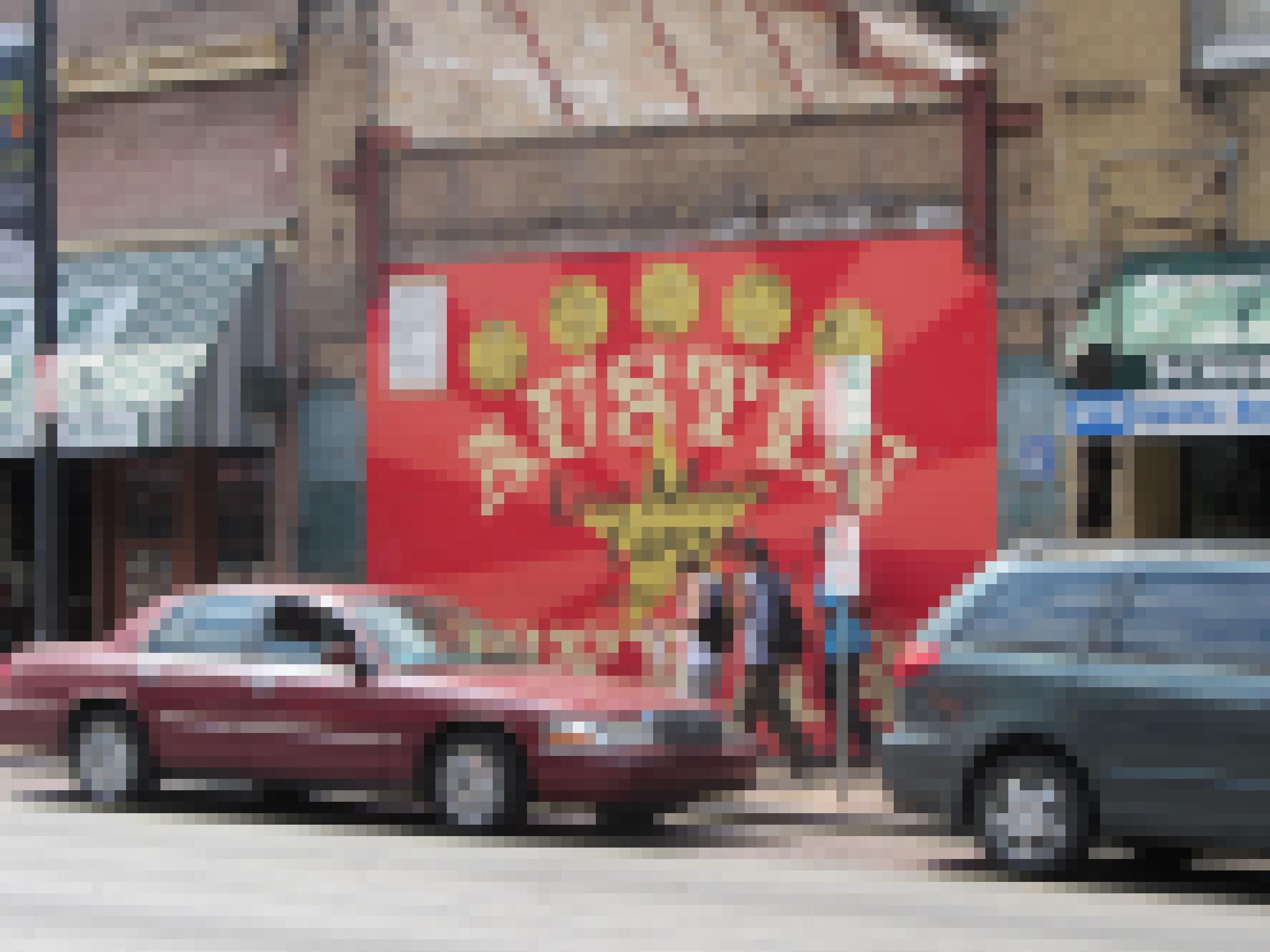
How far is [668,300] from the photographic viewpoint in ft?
67.1

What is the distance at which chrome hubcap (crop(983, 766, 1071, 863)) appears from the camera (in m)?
12.2

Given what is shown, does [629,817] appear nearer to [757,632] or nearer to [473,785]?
[473,785]

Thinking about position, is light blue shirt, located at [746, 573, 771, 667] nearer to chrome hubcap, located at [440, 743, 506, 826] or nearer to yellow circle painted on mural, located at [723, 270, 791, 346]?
yellow circle painted on mural, located at [723, 270, 791, 346]

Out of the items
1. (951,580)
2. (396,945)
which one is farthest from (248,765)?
(951,580)

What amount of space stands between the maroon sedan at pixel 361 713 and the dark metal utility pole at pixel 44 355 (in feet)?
12.7

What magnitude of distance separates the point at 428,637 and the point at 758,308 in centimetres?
659

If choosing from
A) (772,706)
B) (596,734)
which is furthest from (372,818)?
(772,706)

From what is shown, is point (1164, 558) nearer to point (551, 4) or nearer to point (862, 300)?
point (862, 300)

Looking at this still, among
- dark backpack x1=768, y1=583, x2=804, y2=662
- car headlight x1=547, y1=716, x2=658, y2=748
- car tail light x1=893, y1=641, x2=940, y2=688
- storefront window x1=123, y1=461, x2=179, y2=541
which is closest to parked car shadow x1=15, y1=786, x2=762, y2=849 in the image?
car headlight x1=547, y1=716, x2=658, y2=748

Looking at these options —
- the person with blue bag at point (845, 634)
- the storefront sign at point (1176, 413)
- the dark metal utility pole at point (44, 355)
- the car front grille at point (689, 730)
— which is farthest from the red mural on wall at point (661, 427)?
the car front grille at point (689, 730)

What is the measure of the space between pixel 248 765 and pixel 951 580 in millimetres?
7028

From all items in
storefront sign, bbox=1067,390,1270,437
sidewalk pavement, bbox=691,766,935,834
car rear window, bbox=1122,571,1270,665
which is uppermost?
storefront sign, bbox=1067,390,1270,437

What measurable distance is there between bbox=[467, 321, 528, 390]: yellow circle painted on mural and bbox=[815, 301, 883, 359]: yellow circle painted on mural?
2765 mm

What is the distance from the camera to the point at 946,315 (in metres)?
19.5
